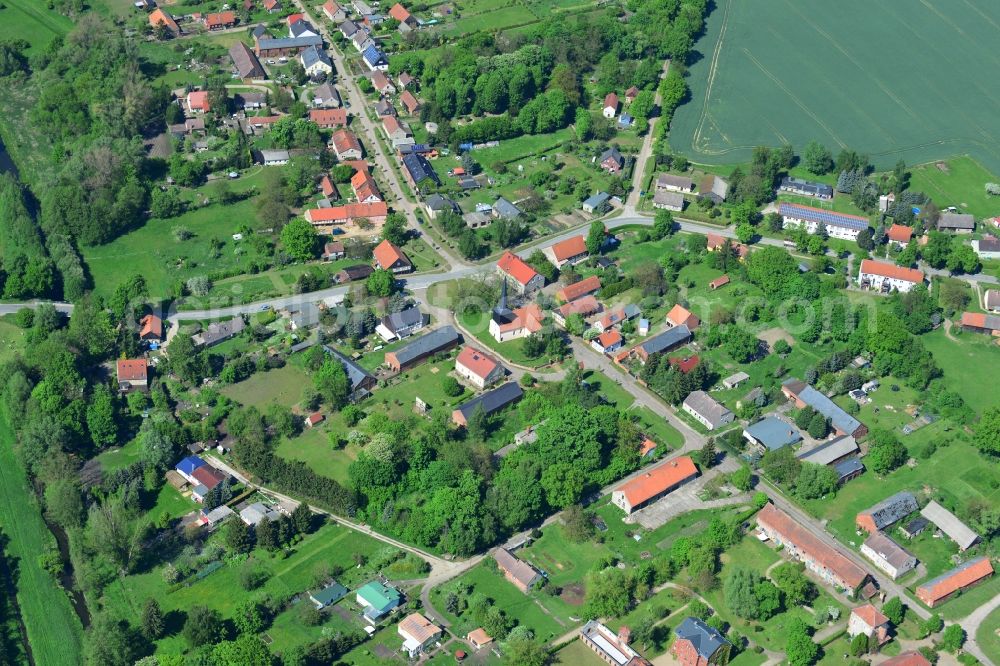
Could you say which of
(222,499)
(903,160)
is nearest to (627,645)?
(222,499)

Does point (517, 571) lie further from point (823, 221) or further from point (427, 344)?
point (823, 221)

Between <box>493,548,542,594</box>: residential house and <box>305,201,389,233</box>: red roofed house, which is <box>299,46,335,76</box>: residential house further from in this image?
<box>493,548,542,594</box>: residential house

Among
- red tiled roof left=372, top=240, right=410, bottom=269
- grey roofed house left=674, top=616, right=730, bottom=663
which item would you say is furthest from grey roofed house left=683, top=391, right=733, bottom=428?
red tiled roof left=372, top=240, right=410, bottom=269

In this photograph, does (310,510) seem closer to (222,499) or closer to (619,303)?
(222,499)

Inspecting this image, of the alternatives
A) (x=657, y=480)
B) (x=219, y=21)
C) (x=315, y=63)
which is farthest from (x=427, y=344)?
(x=219, y=21)

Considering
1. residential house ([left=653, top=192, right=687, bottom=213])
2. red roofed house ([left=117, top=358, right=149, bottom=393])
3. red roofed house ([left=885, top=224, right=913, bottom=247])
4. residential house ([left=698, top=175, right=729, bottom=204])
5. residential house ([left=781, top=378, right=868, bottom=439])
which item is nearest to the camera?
residential house ([left=781, top=378, right=868, bottom=439])

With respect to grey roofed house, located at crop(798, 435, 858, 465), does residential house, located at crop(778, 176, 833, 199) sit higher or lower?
higher

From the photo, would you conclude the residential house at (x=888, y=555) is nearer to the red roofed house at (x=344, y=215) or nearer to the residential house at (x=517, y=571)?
the residential house at (x=517, y=571)
